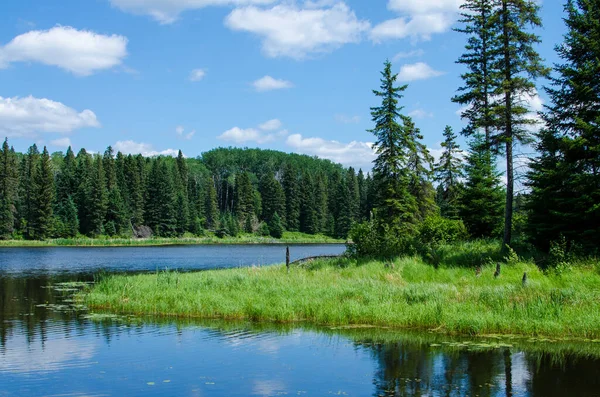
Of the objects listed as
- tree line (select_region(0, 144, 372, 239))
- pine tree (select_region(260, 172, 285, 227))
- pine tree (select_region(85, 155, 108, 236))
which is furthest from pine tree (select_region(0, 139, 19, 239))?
pine tree (select_region(260, 172, 285, 227))

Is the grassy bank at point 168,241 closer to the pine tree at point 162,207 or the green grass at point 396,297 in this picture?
the pine tree at point 162,207

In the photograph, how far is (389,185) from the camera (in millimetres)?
39031

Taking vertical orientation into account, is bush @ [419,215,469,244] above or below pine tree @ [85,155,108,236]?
below

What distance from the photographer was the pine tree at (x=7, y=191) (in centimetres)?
9656

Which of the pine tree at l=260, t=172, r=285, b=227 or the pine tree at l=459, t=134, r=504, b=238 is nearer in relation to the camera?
the pine tree at l=459, t=134, r=504, b=238

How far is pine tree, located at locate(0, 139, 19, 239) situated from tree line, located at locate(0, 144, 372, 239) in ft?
0.51

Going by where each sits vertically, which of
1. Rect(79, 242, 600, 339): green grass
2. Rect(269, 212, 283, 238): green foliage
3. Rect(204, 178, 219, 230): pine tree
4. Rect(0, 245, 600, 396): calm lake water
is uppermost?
Rect(204, 178, 219, 230): pine tree

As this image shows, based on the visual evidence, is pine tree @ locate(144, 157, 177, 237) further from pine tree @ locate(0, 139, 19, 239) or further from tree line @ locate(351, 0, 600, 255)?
tree line @ locate(351, 0, 600, 255)

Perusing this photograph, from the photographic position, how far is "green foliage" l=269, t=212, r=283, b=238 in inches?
5207

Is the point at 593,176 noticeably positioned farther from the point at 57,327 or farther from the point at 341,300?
the point at 57,327

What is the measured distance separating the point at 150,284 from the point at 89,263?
2878 centimetres

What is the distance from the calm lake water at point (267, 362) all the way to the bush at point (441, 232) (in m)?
16.3

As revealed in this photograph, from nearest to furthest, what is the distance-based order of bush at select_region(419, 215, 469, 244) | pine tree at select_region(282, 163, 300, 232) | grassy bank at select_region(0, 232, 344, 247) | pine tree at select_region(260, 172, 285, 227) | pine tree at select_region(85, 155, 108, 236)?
bush at select_region(419, 215, 469, 244) < grassy bank at select_region(0, 232, 344, 247) < pine tree at select_region(85, 155, 108, 236) < pine tree at select_region(260, 172, 285, 227) < pine tree at select_region(282, 163, 300, 232)

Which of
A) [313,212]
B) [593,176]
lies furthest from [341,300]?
[313,212]
